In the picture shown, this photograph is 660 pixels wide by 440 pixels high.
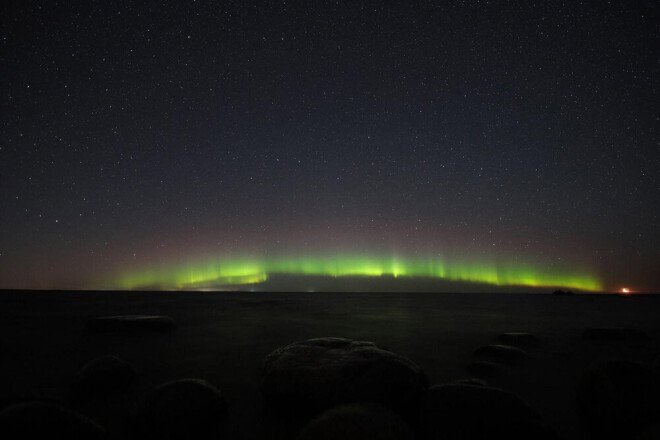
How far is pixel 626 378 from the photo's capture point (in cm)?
259

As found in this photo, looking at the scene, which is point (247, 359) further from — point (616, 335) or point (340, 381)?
point (616, 335)

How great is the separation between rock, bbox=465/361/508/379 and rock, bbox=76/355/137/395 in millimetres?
4020

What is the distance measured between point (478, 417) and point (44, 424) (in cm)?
270

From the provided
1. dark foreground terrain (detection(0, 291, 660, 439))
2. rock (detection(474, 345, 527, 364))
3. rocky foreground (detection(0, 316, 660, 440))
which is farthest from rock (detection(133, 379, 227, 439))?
rock (detection(474, 345, 527, 364))

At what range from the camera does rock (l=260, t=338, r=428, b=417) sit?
→ 271 cm

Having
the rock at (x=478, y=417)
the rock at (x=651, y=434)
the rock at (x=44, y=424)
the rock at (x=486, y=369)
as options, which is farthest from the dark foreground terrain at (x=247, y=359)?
the rock at (x=651, y=434)

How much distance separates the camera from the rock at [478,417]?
7.40ft

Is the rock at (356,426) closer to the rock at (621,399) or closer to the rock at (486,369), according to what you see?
the rock at (621,399)

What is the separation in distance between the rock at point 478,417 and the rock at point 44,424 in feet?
7.17

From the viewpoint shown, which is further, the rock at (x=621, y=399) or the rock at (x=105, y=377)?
the rock at (x=105, y=377)

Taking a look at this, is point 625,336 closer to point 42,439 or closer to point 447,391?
point 447,391

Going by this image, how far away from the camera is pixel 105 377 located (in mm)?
3615

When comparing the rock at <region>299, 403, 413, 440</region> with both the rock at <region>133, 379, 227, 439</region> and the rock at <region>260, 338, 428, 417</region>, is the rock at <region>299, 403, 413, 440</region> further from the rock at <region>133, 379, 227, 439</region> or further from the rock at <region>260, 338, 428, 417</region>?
the rock at <region>133, 379, 227, 439</region>

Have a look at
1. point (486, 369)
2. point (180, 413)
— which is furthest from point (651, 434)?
point (180, 413)
